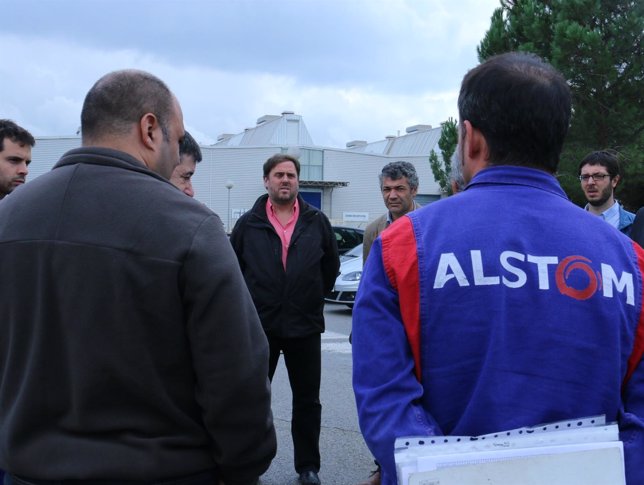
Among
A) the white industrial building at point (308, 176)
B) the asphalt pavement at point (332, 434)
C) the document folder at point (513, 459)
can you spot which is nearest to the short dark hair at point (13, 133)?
the asphalt pavement at point (332, 434)

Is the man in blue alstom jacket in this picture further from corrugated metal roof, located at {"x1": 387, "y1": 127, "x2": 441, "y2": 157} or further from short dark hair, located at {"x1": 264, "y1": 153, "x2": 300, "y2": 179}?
corrugated metal roof, located at {"x1": 387, "y1": 127, "x2": 441, "y2": 157}

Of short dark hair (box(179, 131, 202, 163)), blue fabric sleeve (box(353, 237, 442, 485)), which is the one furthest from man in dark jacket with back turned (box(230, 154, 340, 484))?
blue fabric sleeve (box(353, 237, 442, 485))

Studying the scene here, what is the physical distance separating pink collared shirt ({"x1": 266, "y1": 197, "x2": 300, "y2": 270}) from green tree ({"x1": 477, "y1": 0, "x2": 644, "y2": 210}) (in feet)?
41.5

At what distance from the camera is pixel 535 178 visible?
69.4 inches

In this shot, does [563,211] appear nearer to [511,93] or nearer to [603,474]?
[511,93]

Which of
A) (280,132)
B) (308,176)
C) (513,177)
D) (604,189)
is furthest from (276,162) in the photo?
(280,132)

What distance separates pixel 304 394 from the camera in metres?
4.61

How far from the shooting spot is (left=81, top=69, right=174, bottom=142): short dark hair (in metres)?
2.07

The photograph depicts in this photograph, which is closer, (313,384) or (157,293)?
(157,293)

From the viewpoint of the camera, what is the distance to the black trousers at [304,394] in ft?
15.1

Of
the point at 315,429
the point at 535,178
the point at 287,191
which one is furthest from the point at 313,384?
the point at 535,178

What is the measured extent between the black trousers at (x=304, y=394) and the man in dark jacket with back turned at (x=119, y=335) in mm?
2572

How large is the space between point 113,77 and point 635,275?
1570mm

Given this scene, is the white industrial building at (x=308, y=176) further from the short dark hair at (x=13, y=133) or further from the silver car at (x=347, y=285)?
the short dark hair at (x=13, y=133)
